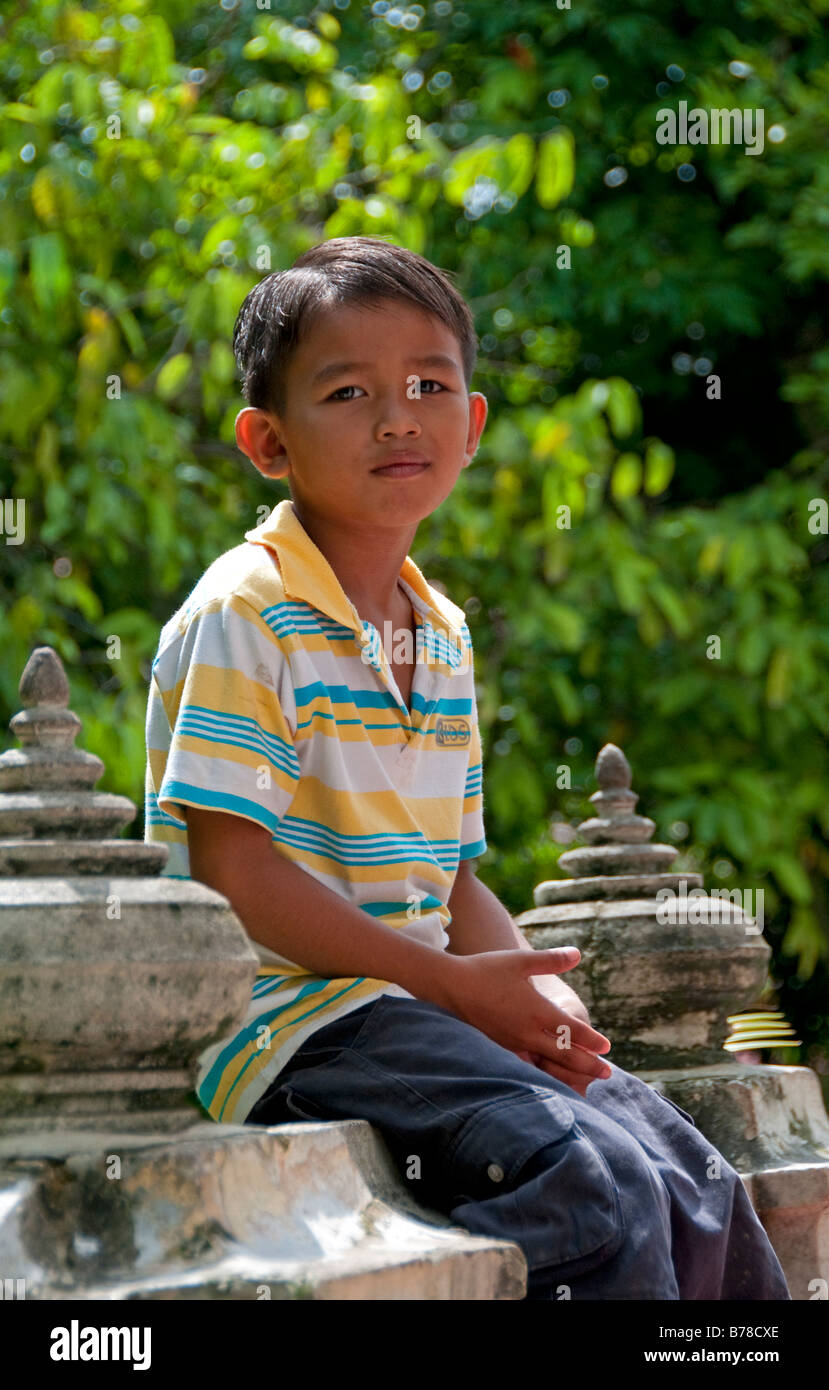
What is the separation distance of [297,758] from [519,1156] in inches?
20.6

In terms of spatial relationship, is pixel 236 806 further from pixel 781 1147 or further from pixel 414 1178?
pixel 781 1147

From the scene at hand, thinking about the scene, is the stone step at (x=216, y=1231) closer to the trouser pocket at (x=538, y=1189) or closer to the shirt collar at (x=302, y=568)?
the trouser pocket at (x=538, y=1189)

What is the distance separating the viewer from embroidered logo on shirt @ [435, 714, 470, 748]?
7.06 feet

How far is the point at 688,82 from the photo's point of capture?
21.1ft

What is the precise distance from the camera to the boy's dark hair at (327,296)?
6.70 feet

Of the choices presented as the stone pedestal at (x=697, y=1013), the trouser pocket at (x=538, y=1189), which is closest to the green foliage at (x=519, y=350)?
the stone pedestal at (x=697, y=1013)

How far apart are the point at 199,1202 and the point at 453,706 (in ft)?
2.95

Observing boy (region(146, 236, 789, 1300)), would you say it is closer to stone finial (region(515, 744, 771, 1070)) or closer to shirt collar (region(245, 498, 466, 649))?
shirt collar (region(245, 498, 466, 649))

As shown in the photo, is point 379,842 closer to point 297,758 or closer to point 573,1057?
point 297,758

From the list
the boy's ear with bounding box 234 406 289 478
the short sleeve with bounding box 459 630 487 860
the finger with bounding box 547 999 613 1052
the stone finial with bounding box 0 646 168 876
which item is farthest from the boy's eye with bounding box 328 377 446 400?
the finger with bounding box 547 999 613 1052

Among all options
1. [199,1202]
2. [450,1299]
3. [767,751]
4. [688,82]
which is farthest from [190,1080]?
[688,82]

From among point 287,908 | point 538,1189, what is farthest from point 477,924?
point 538,1189

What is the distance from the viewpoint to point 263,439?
2166 mm

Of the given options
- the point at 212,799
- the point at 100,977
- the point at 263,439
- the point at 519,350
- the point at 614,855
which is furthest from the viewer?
the point at 519,350
